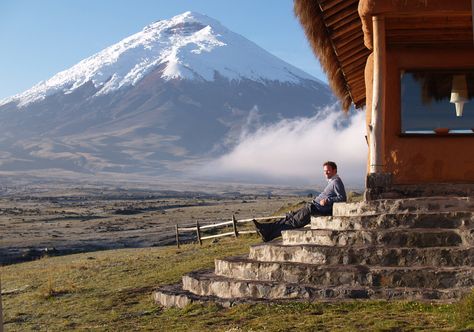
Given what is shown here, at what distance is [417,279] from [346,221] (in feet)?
4.86

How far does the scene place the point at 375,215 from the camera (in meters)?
9.16

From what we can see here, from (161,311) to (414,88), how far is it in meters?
5.15

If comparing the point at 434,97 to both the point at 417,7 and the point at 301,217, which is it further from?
the point at 301,217

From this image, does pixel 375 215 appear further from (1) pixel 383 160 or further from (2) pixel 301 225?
(2) pixel 301 225

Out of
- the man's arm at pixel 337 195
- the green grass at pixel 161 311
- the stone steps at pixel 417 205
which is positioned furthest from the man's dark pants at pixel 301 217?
the green grass at pixel 161 311

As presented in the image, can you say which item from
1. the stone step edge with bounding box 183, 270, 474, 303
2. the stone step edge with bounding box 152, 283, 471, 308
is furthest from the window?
the stone step edge with bounding box 152, 283, 471, 308

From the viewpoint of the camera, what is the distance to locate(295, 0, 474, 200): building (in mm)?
10359

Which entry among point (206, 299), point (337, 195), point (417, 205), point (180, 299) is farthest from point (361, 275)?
point (337, 195)

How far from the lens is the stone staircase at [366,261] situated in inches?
320

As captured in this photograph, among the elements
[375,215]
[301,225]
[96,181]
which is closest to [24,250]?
[301,225]

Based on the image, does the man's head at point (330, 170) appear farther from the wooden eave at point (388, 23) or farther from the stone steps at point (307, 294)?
the stone steps at point (307, 294)

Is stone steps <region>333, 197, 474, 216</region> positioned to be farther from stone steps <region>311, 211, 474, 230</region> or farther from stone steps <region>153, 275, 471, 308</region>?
stone steps <region>153, 275, 471, 308</region>

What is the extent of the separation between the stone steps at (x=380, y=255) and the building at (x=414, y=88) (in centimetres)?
153

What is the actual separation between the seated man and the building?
0.68 m
